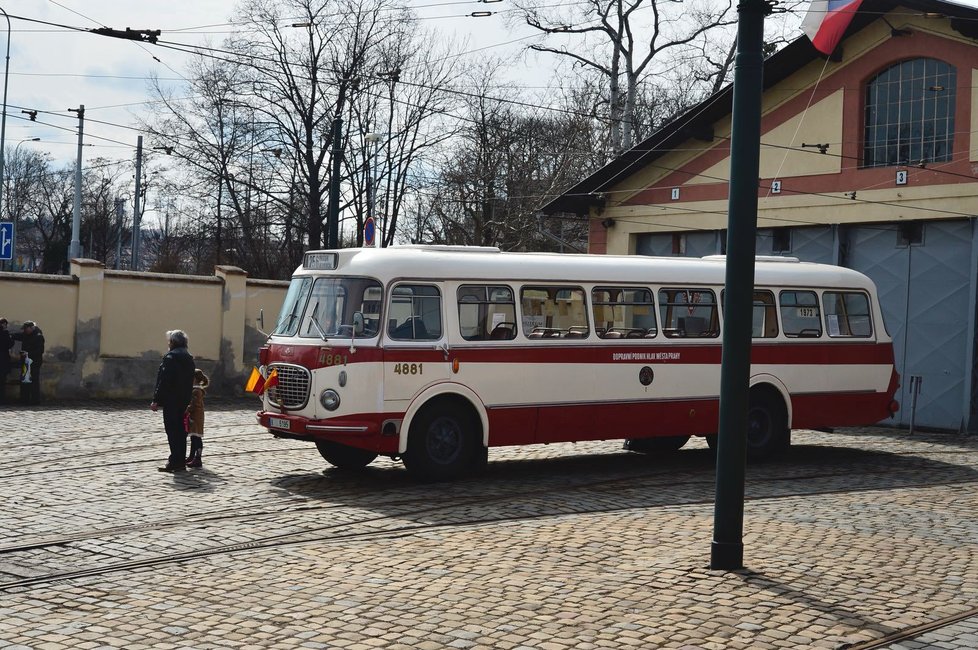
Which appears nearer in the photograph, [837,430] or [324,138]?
[837,430]

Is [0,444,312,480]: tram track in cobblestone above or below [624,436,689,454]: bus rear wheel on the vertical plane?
below

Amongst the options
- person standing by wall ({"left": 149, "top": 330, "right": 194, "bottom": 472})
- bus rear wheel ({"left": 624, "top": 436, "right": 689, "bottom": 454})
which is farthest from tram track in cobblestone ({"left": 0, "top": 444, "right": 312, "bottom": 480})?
bus rear wheel ({"left": 624, "top": 436, "right": 689, "bottom": 454})

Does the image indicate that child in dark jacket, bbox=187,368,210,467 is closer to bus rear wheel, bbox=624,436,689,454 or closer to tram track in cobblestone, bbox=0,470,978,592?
tram track in cobblestone, bbox=0,470,978,592

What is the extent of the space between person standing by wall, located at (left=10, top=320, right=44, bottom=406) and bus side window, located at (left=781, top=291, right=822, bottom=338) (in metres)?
13.2

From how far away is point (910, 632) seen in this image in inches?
297

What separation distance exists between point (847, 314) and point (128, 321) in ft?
45.1

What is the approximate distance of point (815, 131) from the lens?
25.2 m

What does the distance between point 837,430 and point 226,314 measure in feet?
40.6

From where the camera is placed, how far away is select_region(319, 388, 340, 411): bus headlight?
1338 cm

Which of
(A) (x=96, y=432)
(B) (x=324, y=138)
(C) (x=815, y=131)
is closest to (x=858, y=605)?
(A) (x=96, y=432)

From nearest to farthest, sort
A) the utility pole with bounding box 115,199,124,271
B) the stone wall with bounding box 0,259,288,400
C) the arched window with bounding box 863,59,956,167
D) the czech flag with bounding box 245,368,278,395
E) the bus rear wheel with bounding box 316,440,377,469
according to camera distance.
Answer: the czech flag with bounding box 245,368,278,395 < the bus rear wheel with bounding box 316,440,377,469 < the arched window with bounding box 863,59,956,167 < the stone wall with bounding box 0,259,288,400 < the utility pole with bounding box 115,199,124,271

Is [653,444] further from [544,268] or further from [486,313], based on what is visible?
[486,313]

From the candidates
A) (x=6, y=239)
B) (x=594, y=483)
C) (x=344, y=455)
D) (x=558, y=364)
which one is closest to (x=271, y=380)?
(x=344, y=455)

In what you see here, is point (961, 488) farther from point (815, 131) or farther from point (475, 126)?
point (475, 126)
